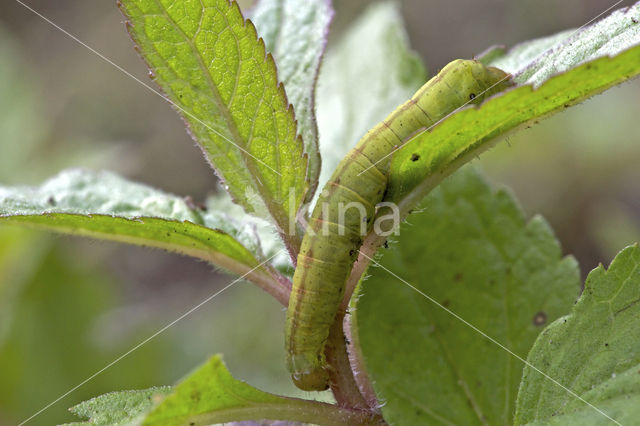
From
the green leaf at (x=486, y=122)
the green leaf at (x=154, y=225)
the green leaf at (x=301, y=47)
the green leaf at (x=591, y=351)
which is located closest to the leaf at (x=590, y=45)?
the green leaf at (x=486, y=122)

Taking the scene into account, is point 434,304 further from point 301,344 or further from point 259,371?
point 259,371

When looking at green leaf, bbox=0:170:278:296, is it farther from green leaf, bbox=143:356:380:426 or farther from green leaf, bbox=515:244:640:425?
green leaf, bbox=515:244:640:425

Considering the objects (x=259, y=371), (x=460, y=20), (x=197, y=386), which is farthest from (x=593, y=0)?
(x=197, y=386)

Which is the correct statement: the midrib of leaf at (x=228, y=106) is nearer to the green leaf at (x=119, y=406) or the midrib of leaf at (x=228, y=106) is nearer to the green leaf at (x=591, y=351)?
the green leaf at (x=119, y=406)

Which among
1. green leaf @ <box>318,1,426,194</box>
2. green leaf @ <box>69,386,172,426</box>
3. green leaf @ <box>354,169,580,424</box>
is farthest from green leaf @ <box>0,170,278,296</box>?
green leaf @ <box>318,1,426,194</box>

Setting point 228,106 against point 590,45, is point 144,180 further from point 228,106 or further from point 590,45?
point 590,45

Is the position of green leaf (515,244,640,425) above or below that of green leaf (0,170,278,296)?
below

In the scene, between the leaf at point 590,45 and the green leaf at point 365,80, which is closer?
the leaf at point 590,45
